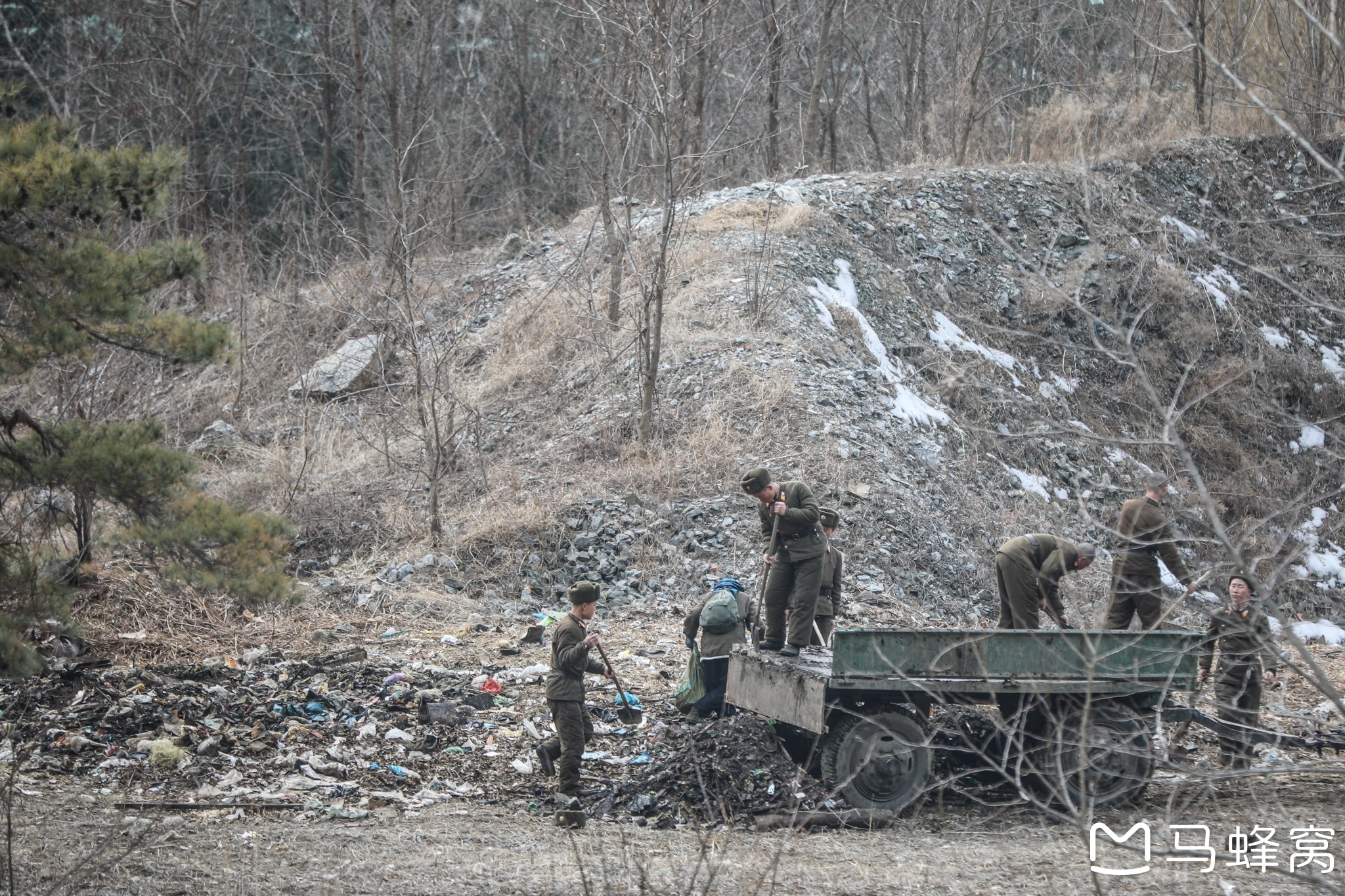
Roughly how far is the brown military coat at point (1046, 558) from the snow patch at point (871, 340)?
663cm

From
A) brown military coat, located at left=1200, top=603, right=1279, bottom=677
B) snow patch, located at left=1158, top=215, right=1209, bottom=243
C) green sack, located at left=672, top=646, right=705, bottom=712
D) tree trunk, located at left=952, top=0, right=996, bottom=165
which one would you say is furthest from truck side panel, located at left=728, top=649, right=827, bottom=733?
tree trunk, located at left=952, top=0, right=996, bottom=165

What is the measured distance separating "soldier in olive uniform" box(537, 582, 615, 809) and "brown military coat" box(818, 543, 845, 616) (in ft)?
8.16

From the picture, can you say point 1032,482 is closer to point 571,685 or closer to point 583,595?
point 583,595

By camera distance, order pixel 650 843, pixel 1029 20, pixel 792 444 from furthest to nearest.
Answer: pixel 1029 20 < pixel 792 444 < pixel 650 843

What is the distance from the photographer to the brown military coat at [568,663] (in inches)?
269

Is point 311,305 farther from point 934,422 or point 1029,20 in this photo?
point 1029,20

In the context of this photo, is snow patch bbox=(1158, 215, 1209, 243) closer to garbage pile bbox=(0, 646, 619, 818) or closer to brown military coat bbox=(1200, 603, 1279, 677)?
brown military coat bbox=(1200, 603, 1279, 677)

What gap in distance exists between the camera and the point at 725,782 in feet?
22.6

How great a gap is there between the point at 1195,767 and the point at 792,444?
6774 millimetres

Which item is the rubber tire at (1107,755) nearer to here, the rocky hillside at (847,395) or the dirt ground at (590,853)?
the dirt ground at (590,853)

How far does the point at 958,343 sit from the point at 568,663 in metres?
11.1

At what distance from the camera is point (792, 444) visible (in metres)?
13.2

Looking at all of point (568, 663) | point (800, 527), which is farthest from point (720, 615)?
point (568, 663)

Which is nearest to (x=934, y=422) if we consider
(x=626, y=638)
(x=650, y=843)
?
(x=626, y=638)
